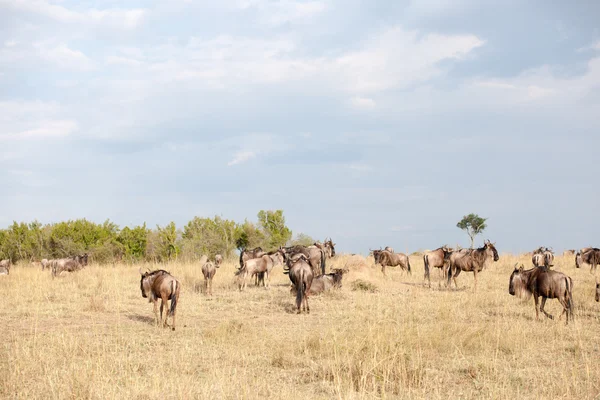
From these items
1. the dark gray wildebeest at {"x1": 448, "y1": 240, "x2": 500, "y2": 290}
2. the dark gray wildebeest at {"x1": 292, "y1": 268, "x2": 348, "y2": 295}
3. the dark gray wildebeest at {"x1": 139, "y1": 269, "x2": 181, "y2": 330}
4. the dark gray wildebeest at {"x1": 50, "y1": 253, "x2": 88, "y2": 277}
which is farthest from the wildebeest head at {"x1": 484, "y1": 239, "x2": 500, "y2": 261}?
the dark gray wildebeest at {"x1": 50, "y1": 253, "x2": 88, "y2": 277}

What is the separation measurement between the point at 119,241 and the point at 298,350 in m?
29.3

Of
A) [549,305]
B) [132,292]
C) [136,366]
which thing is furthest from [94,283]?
[549,305]

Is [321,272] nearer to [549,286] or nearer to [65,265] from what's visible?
[549,286]

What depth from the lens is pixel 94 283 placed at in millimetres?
20406

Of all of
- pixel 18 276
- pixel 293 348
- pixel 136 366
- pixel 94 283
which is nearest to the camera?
pixel 136 366

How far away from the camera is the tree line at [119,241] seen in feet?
113

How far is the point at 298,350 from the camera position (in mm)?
9531

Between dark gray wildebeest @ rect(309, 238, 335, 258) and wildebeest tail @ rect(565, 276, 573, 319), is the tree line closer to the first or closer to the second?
dark gray wildebeest @ rect(309, 238, 335, 258)

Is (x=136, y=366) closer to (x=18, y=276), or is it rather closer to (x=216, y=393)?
(x=216, y=393)

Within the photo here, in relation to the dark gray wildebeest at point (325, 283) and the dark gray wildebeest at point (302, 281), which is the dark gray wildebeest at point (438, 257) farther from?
the dark gray wildebeest at point (302, 281)

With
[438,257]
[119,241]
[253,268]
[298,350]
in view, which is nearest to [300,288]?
[253,268]

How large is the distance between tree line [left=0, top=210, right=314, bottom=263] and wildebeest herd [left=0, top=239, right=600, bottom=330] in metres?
7.98

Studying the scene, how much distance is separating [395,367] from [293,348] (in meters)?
2.31

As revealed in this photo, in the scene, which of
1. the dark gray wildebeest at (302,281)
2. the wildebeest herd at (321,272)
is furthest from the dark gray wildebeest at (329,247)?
the dark gray wildebeest at (302,281)
